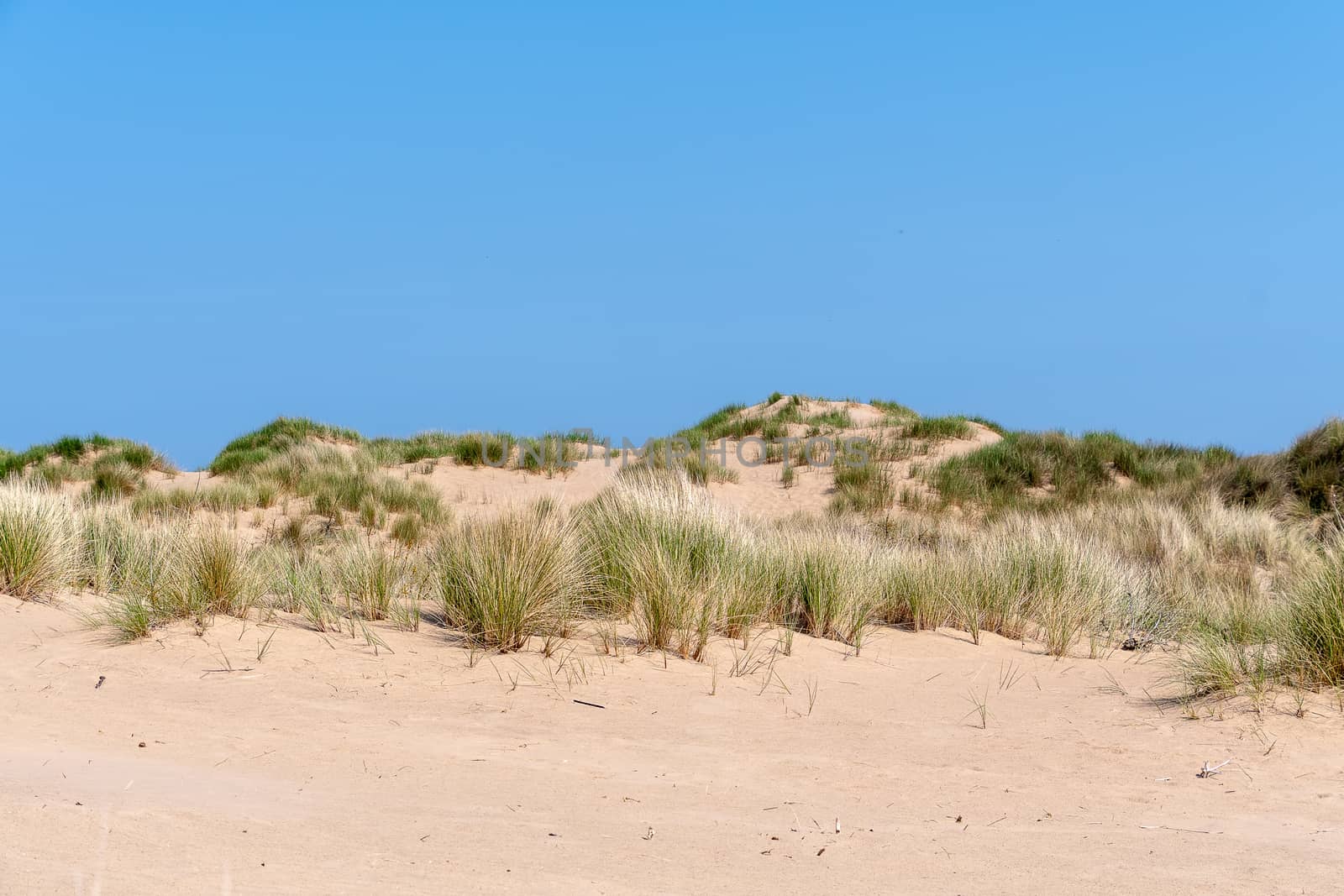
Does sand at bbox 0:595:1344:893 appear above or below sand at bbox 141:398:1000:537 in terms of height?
below

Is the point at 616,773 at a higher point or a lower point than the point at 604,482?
lower

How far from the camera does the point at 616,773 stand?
180 inches

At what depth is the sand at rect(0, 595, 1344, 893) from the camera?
3486mm

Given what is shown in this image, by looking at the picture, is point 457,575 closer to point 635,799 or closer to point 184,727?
point 184,727

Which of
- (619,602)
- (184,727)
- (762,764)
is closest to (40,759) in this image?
→ (184,727)

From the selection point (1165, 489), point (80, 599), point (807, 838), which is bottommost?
point (807, 838)

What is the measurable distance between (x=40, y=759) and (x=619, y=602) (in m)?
3.45

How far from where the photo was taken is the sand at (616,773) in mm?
3486

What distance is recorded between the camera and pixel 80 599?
7.18 m

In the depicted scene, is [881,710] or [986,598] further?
[986,598]

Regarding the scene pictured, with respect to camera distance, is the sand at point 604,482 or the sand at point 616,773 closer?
the sand at point 616,773

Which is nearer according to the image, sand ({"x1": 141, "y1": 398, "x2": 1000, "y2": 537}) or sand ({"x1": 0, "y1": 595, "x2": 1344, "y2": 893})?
sand ({"x1": 0, "y1": 595, "x2": 1344, "y2": 893})

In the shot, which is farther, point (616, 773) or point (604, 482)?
point (604, 482)

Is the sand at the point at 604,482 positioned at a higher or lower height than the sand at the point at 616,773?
higher
